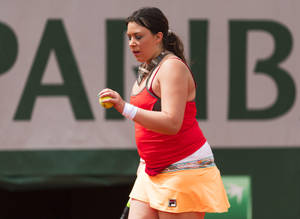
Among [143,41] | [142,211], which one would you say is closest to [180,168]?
[142,211]

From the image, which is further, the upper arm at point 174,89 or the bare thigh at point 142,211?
the bare thigh at point 142,211

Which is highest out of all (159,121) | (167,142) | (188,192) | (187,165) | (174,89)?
(174,89)

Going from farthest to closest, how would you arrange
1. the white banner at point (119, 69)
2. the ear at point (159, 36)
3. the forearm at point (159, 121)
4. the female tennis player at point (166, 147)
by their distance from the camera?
the white banner at point (119, 69) < the ear at point (159, 36) < the female tennis player at point (166, 147) < the forearm at point (159, 121)

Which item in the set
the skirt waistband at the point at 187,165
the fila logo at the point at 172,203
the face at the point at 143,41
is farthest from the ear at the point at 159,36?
the fila logo at the point at 172,203

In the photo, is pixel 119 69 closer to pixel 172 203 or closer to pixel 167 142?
pixel 167 142

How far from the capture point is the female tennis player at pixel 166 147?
2.46 m

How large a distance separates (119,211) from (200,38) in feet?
5.94

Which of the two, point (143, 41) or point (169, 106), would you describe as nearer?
point (169, 106)

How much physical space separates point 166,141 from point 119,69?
6.59ft

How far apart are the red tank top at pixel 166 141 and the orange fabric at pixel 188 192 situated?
7cm

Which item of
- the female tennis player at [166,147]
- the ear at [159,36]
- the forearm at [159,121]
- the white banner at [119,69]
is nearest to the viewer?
the forearm at [159,121]

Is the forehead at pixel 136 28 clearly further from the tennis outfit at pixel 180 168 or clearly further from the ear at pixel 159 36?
the tennis outfit at pixel 180 168

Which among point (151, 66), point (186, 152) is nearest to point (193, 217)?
point (186, 152)

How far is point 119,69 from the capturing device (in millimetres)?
4449
